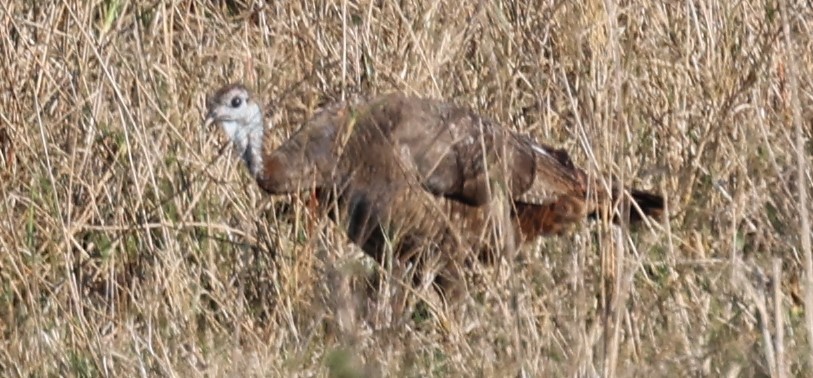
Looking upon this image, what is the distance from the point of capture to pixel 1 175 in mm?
5438

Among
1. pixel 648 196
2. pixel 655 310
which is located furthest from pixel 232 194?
pixel 655 310

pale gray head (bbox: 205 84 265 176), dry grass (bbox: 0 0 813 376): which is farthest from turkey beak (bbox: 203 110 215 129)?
dry grass (bbox: 0 0 813 376)

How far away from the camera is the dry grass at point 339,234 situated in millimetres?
3775

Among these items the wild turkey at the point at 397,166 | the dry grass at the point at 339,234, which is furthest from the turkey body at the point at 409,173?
the dry grass at the point at 339,234

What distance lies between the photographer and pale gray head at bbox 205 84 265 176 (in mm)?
5320

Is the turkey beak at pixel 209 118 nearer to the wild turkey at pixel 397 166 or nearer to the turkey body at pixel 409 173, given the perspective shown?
the wild turkey at pixel 397 166

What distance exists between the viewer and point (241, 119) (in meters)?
5.34

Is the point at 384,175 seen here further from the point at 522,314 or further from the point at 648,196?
the point at 522,314

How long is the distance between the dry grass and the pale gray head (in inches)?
4.0

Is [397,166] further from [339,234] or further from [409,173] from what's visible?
[339,234]

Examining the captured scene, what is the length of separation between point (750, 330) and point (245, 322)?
1.20 m

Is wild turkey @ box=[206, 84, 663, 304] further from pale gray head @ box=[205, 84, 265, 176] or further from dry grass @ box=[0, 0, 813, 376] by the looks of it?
dry grass @ box=[0, 0, 813, 376]

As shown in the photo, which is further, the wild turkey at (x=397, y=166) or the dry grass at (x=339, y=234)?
the wild turkey at (x=397, y=166)

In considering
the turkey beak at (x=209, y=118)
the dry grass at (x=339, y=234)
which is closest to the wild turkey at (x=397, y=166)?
the turkey beak at (x=209, y=118)
